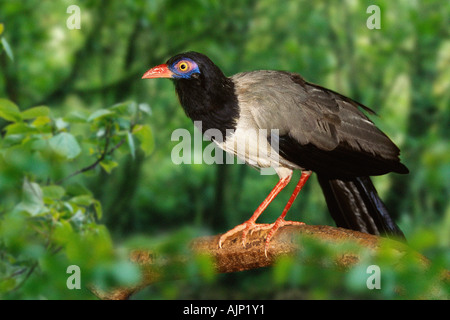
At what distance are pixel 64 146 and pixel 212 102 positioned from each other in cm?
55

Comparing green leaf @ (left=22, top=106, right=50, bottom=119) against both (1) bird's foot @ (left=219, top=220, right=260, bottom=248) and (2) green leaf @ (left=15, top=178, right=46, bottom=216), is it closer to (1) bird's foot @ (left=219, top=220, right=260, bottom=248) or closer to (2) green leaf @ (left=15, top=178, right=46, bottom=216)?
(2) green leaf @ (left=15, top=178, right=46, bottom=216)

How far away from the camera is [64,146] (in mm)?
1718

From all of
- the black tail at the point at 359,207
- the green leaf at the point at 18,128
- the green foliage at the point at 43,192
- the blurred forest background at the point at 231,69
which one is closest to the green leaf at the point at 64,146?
the green foliage at the point at 43,192

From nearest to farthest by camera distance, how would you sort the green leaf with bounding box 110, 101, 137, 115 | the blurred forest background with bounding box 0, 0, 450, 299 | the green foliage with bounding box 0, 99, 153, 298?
the green foliage with bounding box 0, 99, 153, 298 < the green leaf with bounding box 110, 101, 137, 115 < the blurred forest background with bounding box 0, 0, 450, 299

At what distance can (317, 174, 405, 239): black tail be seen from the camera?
1849 mm

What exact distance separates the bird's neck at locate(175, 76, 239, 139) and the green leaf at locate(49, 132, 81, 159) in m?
0.44

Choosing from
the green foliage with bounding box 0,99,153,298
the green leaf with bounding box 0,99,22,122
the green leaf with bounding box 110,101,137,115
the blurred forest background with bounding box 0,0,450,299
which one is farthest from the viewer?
the blurred forest background with bounding box 0,0,450,299

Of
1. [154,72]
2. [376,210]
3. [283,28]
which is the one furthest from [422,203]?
[154,72]

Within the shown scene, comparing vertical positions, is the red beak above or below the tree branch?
above

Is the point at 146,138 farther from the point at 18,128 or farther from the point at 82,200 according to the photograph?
the point at 18,128

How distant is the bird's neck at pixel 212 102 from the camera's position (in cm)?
175

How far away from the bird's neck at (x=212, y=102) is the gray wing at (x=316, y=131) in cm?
5

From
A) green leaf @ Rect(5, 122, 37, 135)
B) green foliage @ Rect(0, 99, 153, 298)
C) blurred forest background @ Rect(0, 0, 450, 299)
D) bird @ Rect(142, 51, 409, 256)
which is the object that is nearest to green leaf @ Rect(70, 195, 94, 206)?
green foliage @ Rect(0, 99, 153, 298)

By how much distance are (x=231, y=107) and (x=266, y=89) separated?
0.55 feet
